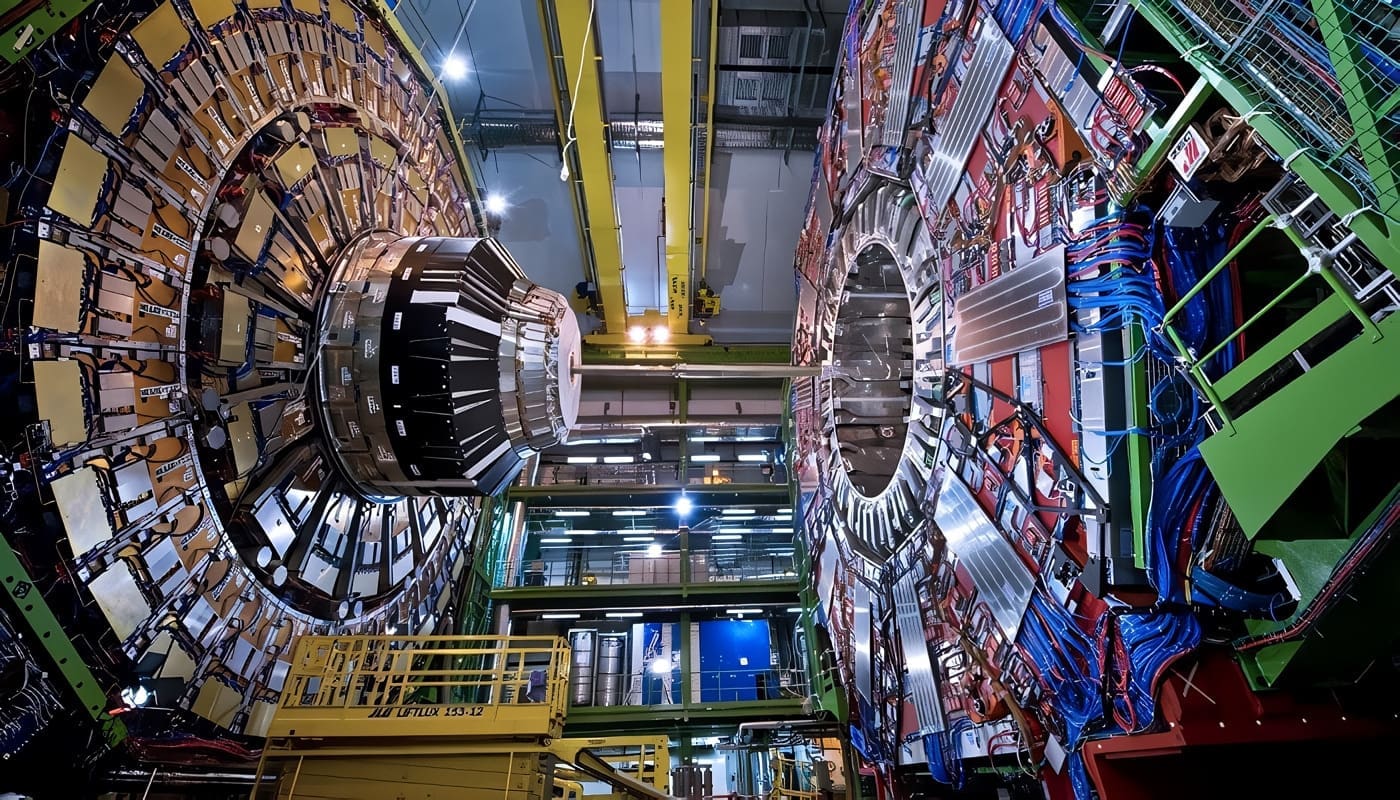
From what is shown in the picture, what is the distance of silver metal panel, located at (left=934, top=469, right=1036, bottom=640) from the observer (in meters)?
3.50

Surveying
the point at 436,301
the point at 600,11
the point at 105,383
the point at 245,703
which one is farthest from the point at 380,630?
the point at 600,11

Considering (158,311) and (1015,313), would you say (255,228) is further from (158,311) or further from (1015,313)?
(1015,313)

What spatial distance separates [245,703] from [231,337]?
2.04 m

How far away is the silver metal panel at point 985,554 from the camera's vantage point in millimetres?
3501

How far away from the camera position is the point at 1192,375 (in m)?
2.45

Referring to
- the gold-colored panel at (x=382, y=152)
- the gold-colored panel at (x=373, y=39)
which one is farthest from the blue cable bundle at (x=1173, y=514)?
the gold-colored panel at (x=373, y=39)

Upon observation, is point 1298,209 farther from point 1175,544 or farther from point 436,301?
point 436,301

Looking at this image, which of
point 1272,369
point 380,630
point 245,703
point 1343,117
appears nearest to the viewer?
point 1343,117

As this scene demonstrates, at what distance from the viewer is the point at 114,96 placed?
302cm

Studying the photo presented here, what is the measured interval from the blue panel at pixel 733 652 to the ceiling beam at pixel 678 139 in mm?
8027

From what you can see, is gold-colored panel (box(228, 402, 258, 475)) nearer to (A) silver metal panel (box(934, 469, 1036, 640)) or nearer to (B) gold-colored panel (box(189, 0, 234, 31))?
(B) gold-colored panel (box(189, 0, 234, 31))

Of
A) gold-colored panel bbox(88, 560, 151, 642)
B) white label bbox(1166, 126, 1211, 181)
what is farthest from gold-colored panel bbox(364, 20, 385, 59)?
white label bbox(1166, 126, 1211, 181)

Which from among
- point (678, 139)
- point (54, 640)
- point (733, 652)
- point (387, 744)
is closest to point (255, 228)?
point (54, 640)

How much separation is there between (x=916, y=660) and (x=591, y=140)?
8.34 metres
